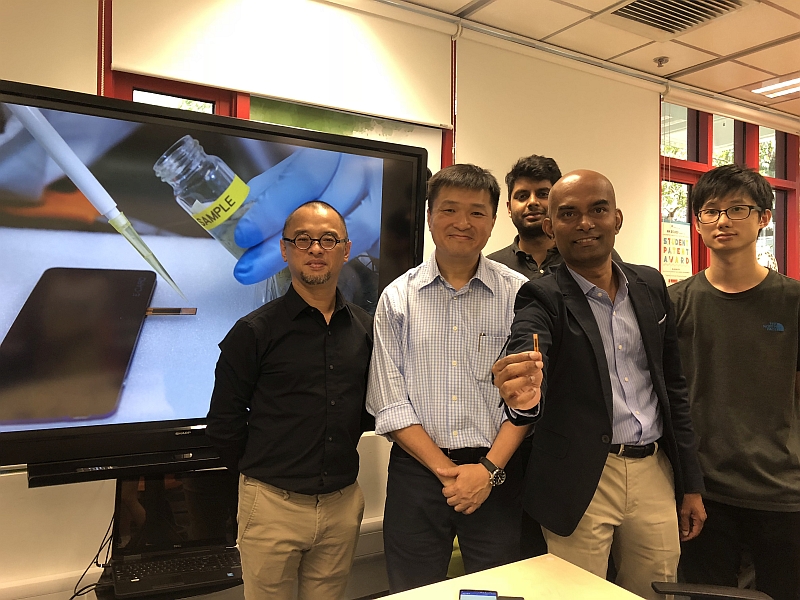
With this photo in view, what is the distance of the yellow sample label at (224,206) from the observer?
222 cm

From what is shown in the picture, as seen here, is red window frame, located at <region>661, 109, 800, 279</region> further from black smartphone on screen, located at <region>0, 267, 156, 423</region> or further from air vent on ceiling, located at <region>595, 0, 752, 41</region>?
black smartphone on screen, located at <region>0, 267, 156, 423</region>

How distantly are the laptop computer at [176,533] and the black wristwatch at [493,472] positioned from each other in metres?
1.00

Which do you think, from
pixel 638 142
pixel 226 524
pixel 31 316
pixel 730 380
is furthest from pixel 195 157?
pixel 638 142

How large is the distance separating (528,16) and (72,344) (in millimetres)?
3017

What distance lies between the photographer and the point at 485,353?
1.87 m

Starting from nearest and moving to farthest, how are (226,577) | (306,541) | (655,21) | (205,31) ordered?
(306,541) → (226,577) → (205,31) → (655,21)

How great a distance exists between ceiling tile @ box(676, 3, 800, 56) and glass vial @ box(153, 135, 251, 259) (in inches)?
122

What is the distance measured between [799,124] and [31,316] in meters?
6.40

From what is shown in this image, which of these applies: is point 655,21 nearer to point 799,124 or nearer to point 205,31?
point 205,31

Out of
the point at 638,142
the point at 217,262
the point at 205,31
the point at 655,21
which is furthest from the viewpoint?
the point at 638,142

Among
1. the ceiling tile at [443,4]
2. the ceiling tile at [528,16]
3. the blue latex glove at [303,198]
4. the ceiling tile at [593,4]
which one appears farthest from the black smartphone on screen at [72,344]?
the ceiling tile at [593,4]

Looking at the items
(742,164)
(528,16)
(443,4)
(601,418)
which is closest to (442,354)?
(601,418)

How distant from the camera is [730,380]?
85.3 inches

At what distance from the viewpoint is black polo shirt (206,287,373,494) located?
1865 millimetres
